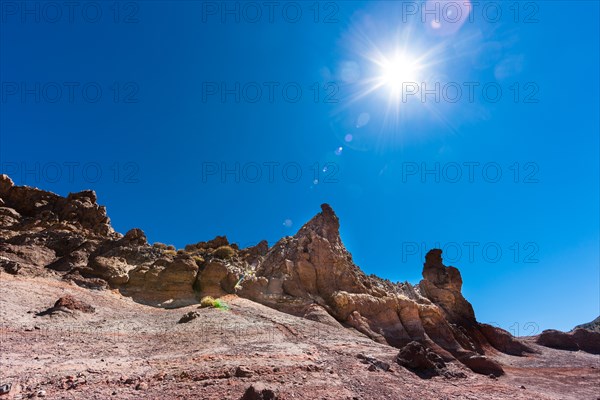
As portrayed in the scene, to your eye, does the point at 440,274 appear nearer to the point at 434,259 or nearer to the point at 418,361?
the point at 434,259

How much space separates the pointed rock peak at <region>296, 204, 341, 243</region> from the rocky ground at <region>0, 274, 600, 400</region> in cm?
1340

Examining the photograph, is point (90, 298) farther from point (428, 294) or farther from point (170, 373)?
point (428, 294)

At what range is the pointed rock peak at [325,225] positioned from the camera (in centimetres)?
3081

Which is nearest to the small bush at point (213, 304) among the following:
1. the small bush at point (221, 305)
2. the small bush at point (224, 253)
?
the small bush at point (221, 305)

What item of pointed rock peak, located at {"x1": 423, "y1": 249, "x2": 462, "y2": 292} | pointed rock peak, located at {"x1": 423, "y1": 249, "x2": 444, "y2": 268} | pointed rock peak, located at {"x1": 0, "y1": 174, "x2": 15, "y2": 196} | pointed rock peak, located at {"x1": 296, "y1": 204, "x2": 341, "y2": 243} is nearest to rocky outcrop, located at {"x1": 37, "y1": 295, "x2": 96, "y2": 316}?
pointed rock peak, located at {"x1": 296, "y1": 204, "x2": 341, "y2": 243}

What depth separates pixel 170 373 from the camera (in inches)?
341

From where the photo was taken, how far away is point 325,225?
31750 millimetres

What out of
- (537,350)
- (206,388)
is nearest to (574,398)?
(206,388)

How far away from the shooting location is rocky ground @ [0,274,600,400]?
7.68 metres

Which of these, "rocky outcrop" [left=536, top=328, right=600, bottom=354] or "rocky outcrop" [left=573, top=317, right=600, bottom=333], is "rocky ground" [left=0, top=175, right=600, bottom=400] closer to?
"rocky outcrop" [left=536, top=328, right=600, bottom=354]

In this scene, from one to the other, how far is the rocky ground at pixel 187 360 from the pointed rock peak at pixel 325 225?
528 inches

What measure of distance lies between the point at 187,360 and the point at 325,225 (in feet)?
74.4

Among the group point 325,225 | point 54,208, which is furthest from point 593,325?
point 54,208

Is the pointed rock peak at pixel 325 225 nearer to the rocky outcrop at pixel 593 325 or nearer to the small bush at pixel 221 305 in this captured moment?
the small bush at pixel 221 305
